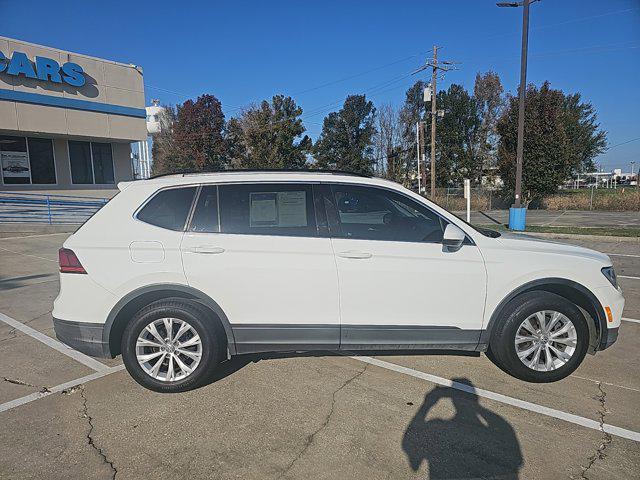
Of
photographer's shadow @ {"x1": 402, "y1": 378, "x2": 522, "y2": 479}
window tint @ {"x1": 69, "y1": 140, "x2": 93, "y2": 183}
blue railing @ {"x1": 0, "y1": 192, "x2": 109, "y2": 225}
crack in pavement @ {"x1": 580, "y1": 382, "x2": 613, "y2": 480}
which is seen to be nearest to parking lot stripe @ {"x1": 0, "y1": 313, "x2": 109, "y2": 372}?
photographer's shadow @ {"x1": 402, "y1": 378, "x2": 522, "y2": 479}

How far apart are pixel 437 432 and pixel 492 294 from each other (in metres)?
1.25

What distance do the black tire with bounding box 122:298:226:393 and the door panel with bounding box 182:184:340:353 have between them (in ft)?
0.60

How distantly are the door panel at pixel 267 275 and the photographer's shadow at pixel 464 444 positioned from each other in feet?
3.24

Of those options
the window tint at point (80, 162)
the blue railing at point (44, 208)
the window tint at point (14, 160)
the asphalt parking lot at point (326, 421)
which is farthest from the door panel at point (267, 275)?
the window tint at point (80, 162)

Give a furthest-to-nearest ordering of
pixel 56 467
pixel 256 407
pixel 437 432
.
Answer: pixel 256 407
pixel 437 432
pixel 56 467

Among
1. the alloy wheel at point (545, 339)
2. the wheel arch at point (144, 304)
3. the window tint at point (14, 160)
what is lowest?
the alloy wheel at point (545, 339)

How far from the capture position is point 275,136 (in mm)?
38000

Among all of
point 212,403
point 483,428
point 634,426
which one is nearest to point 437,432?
point 483,428

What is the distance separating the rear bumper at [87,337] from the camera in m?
3.40

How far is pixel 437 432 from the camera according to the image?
2896 mm

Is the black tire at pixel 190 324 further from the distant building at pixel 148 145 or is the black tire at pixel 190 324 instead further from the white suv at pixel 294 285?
the distant building at pixel 148 145

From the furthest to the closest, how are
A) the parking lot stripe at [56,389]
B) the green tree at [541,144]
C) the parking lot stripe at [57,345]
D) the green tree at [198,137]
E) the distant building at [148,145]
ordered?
the distant building at [148,145], the green tree at [198,137], the green tree at [541,144], the parking lot stripe at [57,345], the parking lot stripe at [56,389]

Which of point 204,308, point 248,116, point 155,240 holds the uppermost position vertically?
point 248,116

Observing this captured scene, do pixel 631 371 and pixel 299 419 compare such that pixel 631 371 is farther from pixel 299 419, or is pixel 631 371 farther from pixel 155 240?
pixel 155 240
